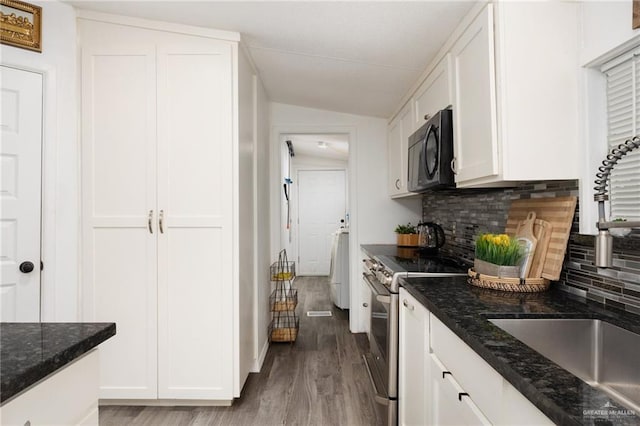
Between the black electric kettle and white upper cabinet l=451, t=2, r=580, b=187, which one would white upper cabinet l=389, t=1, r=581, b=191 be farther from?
the black electric kettle

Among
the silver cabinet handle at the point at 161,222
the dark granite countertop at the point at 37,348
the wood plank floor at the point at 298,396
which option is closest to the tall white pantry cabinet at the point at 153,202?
the silver cabinet handle at the point at 161,222

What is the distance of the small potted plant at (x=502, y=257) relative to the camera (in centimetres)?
154

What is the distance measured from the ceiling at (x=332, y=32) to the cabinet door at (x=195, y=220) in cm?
22

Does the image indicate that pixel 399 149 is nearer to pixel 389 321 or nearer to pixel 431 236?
pixel 431 236

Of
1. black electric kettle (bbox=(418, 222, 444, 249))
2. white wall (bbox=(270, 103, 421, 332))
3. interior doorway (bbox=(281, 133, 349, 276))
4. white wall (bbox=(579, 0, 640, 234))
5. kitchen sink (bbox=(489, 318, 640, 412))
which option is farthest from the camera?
interior doorway (bbox=(281, 133, 349, 276))

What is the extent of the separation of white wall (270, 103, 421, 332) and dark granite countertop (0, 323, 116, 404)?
279 centimetres

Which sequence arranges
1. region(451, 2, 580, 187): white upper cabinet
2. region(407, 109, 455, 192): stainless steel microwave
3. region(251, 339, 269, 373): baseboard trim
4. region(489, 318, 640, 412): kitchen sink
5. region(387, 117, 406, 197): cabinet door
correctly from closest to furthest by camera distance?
region(489, 318, 640, 412): kitchen sink, region(451, 2, 580, 187): white upper cabinet, region(407, 109, 455, 192): stainless steel microwave, region(251, 339, 269, 373): baseboard trim, region(387, 117, 406, 197): cabinet door

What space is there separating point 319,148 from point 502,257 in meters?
4.94

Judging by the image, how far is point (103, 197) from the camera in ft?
7.57

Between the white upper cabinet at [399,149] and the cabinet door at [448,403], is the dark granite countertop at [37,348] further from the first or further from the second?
the white upper cabinet at [399,149]

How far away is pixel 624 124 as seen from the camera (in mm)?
1269

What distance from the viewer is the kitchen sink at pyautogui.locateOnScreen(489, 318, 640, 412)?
1.03 metres

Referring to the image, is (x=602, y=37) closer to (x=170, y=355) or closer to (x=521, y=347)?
(x=521, y=347)

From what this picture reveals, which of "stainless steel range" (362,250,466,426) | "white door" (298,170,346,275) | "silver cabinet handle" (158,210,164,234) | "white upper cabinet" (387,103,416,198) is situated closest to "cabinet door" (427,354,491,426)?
"stainless steel range" (362,250,466,426)
